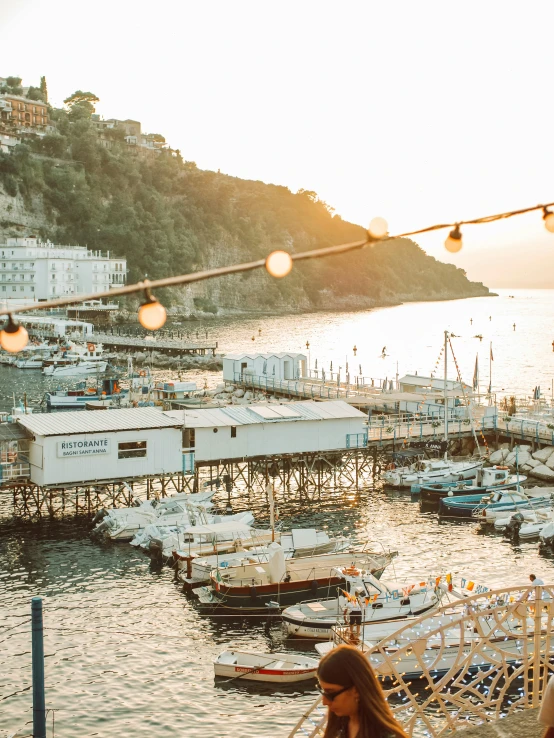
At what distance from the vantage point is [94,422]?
35562 millimetres

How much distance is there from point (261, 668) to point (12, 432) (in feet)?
59.8

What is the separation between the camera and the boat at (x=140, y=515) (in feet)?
104

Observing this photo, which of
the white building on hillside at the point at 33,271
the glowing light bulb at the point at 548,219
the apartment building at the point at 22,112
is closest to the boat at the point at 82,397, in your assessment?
the glowing light bulb at the point at 548,219

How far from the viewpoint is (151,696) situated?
20406 mm

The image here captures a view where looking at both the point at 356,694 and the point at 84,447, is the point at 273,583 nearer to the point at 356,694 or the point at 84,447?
the point at 84,447

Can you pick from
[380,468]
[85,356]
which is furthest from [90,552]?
[85,356]

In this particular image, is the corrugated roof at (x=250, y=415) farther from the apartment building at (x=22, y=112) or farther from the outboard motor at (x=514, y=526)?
the apartment building at (x=22, y=112)

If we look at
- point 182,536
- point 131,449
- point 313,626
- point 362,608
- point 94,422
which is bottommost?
point 313,626

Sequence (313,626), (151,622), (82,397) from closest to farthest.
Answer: (313,626)
(151,622)
(82,397)

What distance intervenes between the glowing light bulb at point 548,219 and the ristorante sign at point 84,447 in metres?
29.9

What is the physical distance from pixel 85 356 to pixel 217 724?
78.2 m

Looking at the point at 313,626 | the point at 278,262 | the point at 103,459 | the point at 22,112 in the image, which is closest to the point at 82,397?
the point at 103,459

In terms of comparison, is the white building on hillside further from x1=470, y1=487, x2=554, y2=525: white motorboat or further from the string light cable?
the string light cable

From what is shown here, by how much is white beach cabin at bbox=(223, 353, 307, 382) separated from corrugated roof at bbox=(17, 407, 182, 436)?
2671 cm
